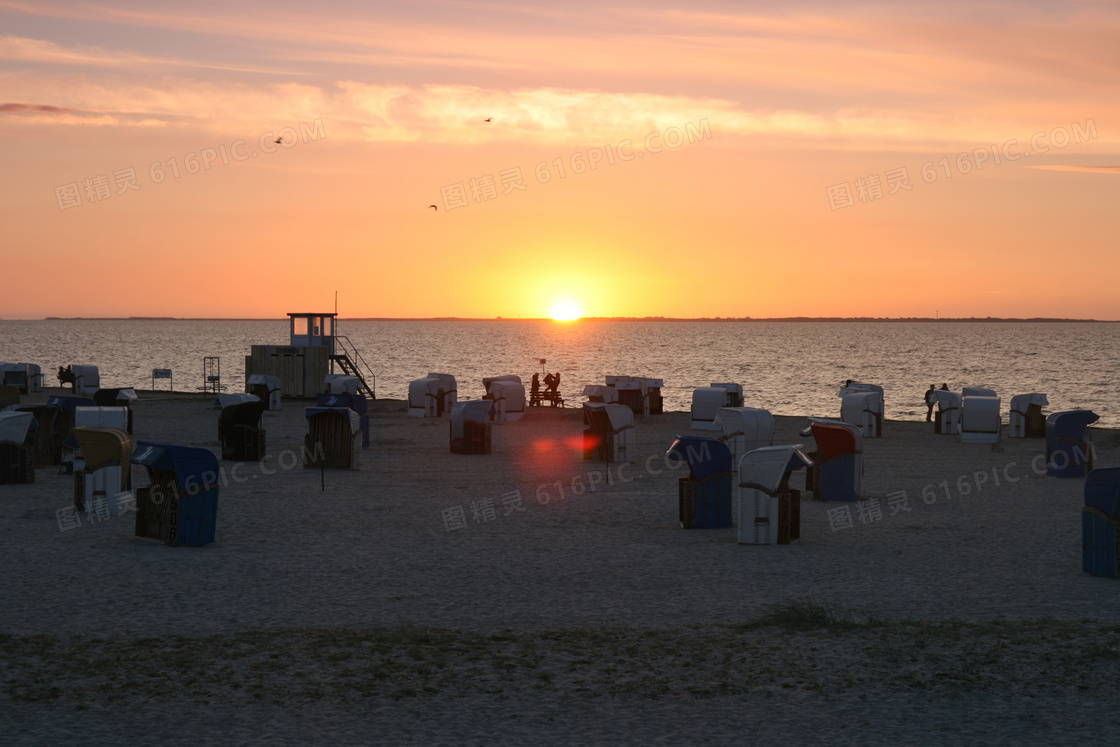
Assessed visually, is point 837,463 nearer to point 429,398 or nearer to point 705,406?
point 705,406

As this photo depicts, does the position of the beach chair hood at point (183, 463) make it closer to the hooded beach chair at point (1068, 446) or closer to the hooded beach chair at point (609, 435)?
the hooded beach chair at point (609, 435)

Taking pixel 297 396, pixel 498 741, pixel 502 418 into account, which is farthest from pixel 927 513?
pixel 297 396

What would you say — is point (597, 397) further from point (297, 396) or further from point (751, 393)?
point (751, 393)

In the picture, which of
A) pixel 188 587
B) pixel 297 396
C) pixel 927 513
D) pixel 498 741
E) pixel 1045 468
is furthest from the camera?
pixel 297 396

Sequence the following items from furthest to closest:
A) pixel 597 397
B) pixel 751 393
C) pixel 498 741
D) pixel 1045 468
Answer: pixel 751 393 → pixel 597 397 → pixel 1045 468 → pixel 498 741

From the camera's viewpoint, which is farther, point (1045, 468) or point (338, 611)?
point (1045, 468)

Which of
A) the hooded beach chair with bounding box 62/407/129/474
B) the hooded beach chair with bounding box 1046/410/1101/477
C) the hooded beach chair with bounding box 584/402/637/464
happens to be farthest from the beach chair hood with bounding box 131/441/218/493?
the hooded beach chair with bounding box 1046/410/1101/477

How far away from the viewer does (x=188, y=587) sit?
14977mm

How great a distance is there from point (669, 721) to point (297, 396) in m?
50.1

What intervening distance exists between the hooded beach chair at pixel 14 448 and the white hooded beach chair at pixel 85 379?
120ft

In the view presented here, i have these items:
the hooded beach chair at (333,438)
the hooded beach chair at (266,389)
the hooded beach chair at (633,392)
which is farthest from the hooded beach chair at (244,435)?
the hooded beach chair at (633,392)

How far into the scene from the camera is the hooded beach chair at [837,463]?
2438cm

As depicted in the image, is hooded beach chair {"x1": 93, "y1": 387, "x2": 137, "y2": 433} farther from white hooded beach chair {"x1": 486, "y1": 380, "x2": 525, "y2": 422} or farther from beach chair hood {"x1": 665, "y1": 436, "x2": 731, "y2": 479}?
beach chair hood {"x1": 665, "y1": 436, "x2": 731, "y2": 479}

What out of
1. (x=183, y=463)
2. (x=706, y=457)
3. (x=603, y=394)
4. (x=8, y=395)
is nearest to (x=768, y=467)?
(x=706, y=457)
